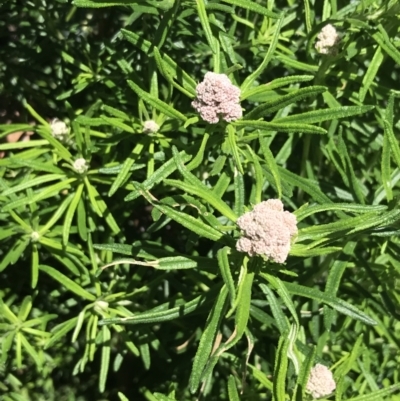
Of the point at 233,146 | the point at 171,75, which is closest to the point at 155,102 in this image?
the point at 171,75

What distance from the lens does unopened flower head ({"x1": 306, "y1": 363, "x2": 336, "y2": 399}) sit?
1.42 metres

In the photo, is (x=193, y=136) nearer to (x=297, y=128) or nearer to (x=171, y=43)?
(x=171, y=43)

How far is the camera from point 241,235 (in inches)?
49.3

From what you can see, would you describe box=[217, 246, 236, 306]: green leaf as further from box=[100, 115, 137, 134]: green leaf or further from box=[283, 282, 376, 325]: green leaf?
box=[100, 115, 137, 134]: green leaf

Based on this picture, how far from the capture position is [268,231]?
1.17 metres

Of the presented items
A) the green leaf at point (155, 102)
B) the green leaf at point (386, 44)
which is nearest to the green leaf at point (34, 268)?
the green leaf at point (155, 102)

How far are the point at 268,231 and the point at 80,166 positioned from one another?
0.82m

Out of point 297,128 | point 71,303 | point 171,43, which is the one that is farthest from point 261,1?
point 71,303

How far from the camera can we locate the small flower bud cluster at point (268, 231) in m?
1.17

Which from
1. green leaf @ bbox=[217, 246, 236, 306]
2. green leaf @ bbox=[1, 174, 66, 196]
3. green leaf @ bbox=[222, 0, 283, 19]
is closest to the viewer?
green leaf @ bbox=[217, 246, 236, 306]

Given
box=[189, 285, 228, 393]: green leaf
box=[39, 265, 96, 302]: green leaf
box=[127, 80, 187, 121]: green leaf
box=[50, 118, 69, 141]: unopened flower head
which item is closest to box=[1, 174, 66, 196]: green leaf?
box=[50, 118, 69, 141]: unopened flower head

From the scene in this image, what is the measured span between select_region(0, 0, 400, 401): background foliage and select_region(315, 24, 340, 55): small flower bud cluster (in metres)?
0.02

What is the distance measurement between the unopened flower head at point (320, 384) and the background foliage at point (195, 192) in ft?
0.16

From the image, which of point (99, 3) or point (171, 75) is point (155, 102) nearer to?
point (171, 75)
